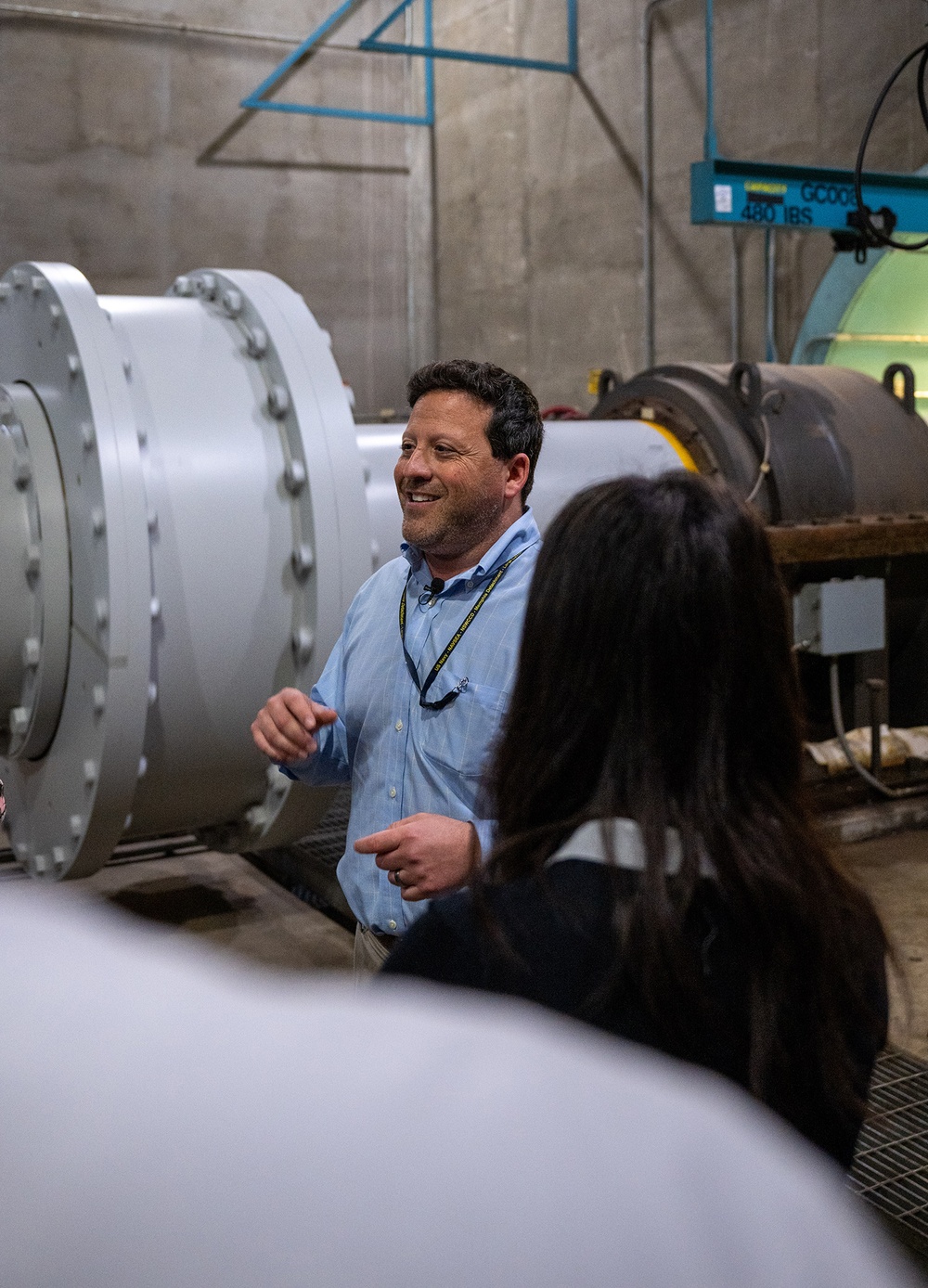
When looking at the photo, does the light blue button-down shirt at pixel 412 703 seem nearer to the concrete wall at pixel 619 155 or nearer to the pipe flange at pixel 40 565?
the pipe flange at pixel 40 565

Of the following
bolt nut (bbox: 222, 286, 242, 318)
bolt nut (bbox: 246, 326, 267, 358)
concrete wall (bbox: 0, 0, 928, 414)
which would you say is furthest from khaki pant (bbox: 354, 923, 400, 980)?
concrete wall (bbox: 0, 0, 928, 414)

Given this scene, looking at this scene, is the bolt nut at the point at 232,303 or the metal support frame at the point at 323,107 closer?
the bolt nut at the point at 232,303

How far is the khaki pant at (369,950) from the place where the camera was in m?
1.72

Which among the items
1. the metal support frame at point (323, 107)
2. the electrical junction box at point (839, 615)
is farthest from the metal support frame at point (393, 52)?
the electrical junction box at point (839, 615)

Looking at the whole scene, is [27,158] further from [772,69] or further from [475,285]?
[772,69]

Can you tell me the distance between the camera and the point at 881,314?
565 cm

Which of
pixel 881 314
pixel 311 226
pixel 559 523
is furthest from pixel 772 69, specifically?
pixel 559 523

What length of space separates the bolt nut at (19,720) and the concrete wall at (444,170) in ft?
15.4

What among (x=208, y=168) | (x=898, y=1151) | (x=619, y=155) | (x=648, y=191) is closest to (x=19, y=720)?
(x=898, y=1151)

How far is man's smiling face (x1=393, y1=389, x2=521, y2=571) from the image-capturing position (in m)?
1.75

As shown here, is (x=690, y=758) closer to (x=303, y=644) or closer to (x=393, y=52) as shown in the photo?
(x=303, y=644)

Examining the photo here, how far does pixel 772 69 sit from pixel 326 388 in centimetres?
467

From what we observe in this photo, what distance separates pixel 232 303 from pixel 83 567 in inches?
25.2

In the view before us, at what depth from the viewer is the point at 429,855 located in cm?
133
